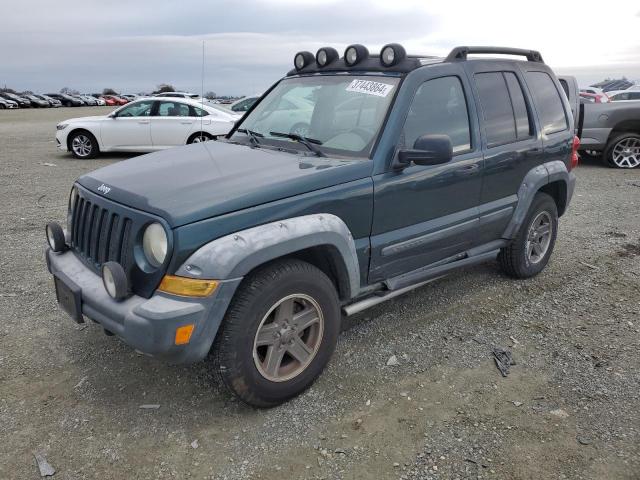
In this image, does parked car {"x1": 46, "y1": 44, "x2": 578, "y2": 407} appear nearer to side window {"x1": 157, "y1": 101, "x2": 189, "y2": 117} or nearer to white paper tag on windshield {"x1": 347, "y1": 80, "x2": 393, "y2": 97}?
white paper tag on windshield {"x1": 347, "y1": 80, "x2": 393, "y2": 97}

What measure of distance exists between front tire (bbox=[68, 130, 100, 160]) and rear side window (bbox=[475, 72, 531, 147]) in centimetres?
1052

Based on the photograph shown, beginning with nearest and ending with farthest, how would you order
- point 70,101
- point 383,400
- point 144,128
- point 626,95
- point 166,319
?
1. point 166,319
2. point 383,400
3. point 144,128
4. point 626,95
5. point 70,101

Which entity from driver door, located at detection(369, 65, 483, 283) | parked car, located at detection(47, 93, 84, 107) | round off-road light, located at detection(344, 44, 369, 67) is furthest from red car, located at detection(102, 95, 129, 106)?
driver door, located at detection(369, 65, 483, 283)

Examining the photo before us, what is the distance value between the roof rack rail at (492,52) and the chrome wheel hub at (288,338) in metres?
2.14

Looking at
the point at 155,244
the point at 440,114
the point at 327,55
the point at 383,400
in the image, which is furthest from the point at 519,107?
the point at 155,244

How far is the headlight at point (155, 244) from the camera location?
2582 millimetres

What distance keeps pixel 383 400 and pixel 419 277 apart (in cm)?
95

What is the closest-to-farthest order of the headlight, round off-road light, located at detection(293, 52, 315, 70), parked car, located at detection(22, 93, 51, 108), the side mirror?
the headlight < the side mirror < round off-road light, located at detection(293, 52, 315, 70) < parked car, located at detection(22, 93, 51, 108)

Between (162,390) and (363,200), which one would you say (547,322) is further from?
(162,390)

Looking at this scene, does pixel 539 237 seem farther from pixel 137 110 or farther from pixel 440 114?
pixel 137 110

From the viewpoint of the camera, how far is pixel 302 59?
4.22 meters

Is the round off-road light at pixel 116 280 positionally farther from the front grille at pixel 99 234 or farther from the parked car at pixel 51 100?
the parked car at pixel 51 100

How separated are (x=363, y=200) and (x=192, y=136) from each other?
383 inches

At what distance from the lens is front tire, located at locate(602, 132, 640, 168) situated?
10812 millimetres
